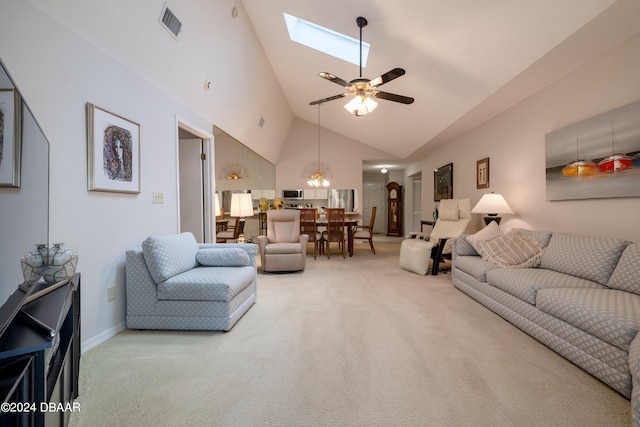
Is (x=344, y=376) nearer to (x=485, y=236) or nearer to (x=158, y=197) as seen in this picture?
(x=158, y=197)

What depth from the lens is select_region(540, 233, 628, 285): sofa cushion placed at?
7.41 ft

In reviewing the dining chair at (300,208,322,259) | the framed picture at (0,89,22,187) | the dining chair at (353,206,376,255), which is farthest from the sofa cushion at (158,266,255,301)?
the dining chair at (353,206,376,255)

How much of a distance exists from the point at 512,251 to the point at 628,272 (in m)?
0.99

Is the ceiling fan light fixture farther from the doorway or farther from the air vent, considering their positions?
the doorway

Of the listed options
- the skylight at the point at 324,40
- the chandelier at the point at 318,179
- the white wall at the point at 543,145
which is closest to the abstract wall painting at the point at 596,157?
the white wall at the point at 543,145

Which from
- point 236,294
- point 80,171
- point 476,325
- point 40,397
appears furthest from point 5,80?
point 476,325

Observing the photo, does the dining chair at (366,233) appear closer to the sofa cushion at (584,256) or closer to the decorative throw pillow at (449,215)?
the decorative throw pillow at (449,215)

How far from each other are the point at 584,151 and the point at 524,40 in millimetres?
1171

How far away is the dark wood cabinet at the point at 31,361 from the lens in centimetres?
70

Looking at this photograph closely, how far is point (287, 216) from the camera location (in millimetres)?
5168

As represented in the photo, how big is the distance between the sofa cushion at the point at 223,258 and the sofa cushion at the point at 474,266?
2.34m

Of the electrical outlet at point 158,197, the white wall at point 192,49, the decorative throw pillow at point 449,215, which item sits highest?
the white wall at point 192,49

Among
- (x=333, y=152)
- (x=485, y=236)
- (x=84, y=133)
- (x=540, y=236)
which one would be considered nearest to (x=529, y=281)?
(x=540, y=236)

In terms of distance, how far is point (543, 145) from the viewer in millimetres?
3420
